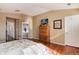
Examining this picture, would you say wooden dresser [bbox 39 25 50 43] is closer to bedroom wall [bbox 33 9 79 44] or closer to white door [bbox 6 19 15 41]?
bedroom wall [bbox 33 9 79 44]

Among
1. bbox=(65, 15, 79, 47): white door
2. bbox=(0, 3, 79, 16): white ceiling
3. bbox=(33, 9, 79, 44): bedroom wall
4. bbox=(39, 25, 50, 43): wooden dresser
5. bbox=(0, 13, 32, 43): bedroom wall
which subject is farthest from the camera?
bbox=(39, 25, 50, 43): wooden dresser

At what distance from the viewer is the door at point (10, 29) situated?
6.75 ft

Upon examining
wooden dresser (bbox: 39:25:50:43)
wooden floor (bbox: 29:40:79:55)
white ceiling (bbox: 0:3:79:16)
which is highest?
white ceiling (bbox: 0:3:79:16)

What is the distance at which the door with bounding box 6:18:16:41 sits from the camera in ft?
6.75

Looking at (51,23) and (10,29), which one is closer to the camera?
(10,29)

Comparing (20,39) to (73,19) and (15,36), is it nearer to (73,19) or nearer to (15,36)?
(15,36)

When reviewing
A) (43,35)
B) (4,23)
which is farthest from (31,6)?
(43,35)

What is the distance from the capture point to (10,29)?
2.11m

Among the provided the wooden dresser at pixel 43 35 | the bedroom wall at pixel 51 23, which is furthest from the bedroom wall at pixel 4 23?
the wooden dresser at pixel 43 35

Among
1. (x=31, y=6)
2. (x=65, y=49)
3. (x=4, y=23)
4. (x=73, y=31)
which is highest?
(x=31, y=6)

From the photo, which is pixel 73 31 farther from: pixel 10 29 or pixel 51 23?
pixel 10 29

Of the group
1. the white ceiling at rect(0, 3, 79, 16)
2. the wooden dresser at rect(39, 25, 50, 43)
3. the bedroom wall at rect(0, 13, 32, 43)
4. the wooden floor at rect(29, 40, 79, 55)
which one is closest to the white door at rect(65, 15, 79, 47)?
the wooden floor at rect(29, 40, 79, 55)

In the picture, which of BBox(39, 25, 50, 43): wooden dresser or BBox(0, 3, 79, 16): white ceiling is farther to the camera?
BBox(39, 25, 50, 43): wooden dresser
